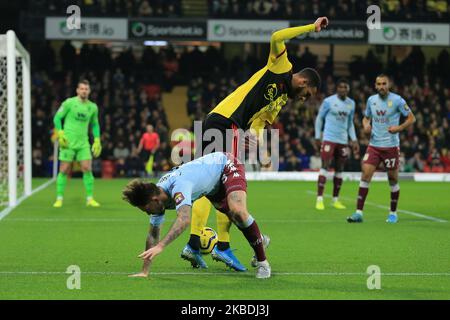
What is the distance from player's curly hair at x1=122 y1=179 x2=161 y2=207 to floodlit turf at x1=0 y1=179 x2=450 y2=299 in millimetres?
658

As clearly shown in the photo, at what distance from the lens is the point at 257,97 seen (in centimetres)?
798

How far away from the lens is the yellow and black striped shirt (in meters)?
7.92

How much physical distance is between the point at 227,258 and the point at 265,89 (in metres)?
1.60

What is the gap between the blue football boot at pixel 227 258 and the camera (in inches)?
301

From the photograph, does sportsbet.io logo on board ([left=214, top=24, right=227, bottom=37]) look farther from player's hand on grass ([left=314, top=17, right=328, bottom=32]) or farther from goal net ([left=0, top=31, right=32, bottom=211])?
player's hand on grass ([left=314, top=17, right=328, bottom=32])

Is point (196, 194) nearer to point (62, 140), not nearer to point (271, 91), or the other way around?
point (271, 91)

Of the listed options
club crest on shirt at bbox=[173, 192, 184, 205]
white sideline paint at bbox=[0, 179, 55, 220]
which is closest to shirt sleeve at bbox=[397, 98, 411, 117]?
white sideline paint at bbox=[0, 179, 55, 220]

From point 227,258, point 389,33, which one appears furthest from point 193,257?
point 389,33

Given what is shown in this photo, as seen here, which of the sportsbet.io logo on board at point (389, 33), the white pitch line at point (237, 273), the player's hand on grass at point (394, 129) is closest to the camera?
the white pitch line at point (237, 273)

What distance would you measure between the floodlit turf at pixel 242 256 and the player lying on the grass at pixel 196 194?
0.38 metres

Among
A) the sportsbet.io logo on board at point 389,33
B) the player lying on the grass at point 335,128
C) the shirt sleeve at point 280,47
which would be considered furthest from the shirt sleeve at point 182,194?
the sportsbet.io logo on board at point 389,33

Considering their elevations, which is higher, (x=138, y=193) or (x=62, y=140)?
(x=138, y=193)

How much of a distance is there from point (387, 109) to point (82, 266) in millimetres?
6205

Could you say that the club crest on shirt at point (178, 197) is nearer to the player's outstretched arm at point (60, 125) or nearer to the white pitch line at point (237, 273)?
the white pitch line at point (237, 273)
